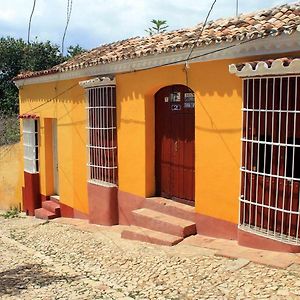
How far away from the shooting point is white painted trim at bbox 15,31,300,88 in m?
5.76

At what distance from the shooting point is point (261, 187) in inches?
245

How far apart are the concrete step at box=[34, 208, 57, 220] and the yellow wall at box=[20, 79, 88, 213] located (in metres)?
0.52

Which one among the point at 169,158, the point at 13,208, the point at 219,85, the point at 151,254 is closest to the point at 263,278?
the point at 151,254

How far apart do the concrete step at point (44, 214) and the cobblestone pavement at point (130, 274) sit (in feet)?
12.6

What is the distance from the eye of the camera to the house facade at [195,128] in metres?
5.88

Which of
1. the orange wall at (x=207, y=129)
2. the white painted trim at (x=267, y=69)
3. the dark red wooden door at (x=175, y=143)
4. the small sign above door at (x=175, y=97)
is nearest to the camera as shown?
the white painted trim at (x=267, y=69)

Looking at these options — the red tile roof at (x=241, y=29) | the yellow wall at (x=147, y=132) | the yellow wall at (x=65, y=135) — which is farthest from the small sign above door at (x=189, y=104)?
the yellow wall at (x=65, y=135)

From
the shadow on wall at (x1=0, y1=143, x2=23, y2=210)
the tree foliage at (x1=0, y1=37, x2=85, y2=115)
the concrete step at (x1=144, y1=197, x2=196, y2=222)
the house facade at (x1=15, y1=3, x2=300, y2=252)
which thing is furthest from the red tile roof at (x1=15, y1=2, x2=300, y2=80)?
the tree foliage at (x1=0, y1=37, x2=85, y2=115)

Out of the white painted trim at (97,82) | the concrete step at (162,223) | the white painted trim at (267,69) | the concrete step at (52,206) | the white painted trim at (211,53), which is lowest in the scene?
the concrete step at (52,206)

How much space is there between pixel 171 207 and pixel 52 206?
18.2 feet

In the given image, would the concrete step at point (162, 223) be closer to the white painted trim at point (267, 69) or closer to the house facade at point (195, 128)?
the house facade at point (195, 128)

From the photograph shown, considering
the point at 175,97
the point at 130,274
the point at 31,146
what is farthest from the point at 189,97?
the point at 31,146

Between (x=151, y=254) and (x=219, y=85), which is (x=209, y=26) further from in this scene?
(x=151, y=254)

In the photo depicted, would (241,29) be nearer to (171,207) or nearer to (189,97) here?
(189,97)
